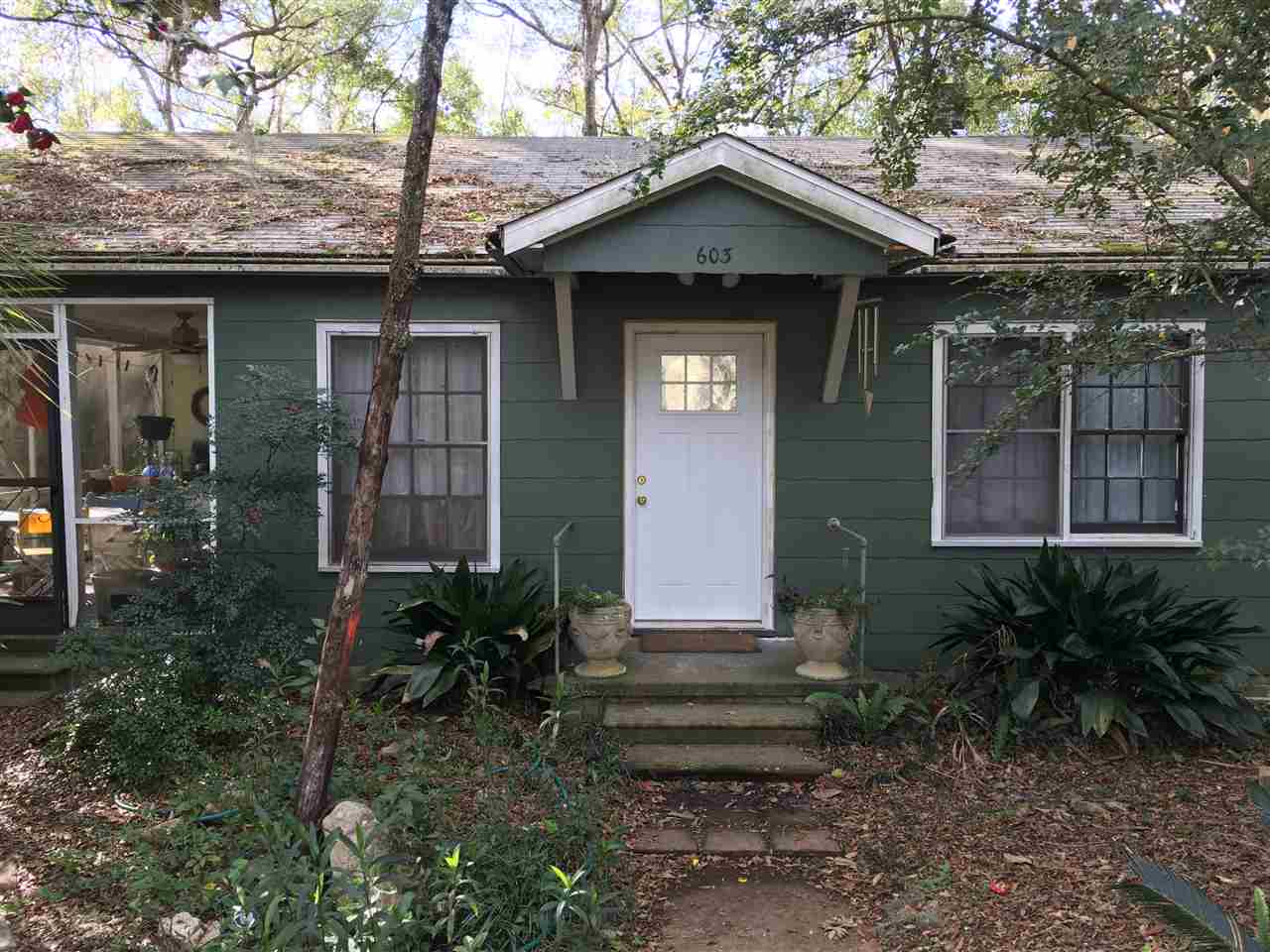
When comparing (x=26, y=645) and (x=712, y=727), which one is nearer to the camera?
(x=712, y=727)

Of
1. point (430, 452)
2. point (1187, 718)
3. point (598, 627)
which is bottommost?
point (1187, 718)

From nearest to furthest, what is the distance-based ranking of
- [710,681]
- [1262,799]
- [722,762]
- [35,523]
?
[1262,799] → [722,762] → [710,681] → [35,523]

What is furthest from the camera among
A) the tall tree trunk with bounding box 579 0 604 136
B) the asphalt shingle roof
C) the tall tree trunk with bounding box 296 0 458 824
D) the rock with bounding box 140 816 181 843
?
the tall tree trunk with bounding box 579 0 604 136

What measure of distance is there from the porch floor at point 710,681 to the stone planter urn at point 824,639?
0.26 feet

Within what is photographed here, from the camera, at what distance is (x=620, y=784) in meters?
5.18

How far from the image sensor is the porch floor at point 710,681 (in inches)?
234

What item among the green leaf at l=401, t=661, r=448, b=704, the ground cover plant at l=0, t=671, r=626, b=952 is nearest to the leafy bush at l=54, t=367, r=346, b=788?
the ground cover plant at l=0, t=671, r=626, b=952

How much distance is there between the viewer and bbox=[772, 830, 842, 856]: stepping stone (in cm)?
459

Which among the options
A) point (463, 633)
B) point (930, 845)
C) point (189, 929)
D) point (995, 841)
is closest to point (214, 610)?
point (463, 633)

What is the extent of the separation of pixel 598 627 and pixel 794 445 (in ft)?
6.40

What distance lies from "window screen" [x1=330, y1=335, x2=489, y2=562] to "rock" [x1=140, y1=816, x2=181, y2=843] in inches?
101

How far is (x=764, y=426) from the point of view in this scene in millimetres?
6898

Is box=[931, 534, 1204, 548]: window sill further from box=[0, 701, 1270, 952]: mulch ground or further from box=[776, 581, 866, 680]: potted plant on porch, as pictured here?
box=[0, 701, 1270, 952]: mulch ground

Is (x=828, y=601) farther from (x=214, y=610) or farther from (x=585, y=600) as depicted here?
(x=214, y=610)
